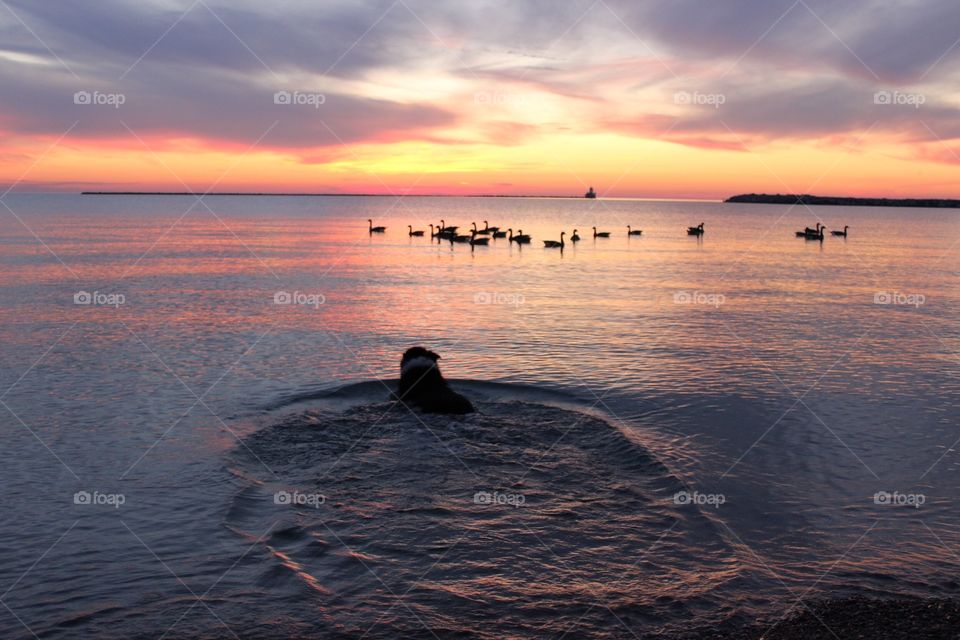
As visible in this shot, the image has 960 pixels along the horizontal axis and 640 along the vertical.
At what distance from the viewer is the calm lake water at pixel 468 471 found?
910cm

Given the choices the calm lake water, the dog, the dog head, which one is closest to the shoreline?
the calm lake water

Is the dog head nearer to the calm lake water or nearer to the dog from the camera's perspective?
the dog

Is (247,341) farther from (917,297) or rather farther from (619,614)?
(917,297)

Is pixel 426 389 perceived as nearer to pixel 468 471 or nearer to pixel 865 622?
pixel 468 471

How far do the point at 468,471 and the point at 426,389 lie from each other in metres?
4.68

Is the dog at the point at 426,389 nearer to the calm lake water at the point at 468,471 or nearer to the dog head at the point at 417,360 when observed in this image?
the dog head at the point at 417,360

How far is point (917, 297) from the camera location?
126 feet

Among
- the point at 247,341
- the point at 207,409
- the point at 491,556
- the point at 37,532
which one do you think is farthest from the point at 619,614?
the point at 247,341

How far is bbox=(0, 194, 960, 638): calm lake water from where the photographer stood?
9.10 metres

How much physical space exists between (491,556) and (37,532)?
690 cm

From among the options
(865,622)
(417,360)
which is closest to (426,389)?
(417,360)

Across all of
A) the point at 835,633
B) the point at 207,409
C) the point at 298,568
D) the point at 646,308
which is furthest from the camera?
the point at 646,308

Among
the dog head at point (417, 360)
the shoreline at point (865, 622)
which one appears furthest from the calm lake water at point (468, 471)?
the dog head at point (417, 360)

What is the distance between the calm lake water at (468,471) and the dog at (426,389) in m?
0.44
